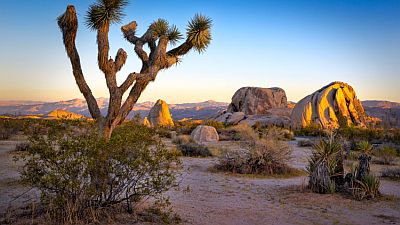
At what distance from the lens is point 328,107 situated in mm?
36875

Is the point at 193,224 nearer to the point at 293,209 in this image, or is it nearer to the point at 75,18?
the point at 293,209

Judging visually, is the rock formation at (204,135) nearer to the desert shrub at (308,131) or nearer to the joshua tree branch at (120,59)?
the desert shrub at (308,131)

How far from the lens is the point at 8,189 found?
8.34m

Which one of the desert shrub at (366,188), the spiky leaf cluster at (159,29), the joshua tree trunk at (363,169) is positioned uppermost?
the spiky leaf cluster at (159,29)

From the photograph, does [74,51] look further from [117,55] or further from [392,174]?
[392,174]

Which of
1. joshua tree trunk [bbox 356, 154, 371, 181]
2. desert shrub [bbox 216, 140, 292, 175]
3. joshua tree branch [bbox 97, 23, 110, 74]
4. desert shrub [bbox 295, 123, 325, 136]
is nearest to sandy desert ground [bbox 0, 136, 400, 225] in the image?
joshua tree trunk [bbox 356, 154, 371, 181]

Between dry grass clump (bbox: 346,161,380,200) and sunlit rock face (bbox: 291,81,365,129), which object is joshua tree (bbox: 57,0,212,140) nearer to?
dry grass clump (bbox: 346,161,380,200)

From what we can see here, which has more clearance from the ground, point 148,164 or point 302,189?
point 148,164

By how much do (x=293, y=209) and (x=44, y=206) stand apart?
4.72 meters

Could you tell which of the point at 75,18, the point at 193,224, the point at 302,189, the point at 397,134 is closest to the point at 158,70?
the point at 75,18

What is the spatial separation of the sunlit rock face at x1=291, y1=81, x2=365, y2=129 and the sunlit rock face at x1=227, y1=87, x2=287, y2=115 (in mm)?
6790

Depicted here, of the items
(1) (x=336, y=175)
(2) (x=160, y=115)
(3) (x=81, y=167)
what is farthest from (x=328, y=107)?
(3) (x=81, y=167)

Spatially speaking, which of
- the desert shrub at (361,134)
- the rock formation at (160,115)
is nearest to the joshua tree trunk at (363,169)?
the desert shrub at (361,134)

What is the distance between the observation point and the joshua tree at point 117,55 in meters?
7.33
